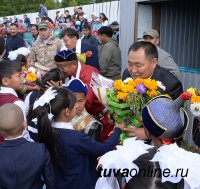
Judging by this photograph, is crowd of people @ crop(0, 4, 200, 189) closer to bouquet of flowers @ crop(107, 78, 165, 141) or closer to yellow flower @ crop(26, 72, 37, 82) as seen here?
bouquet of flowers @ crop(107, 78, 165, 141)

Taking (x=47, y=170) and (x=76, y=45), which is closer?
(x=47, y=170)

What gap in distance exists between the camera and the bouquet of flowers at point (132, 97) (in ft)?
8.54

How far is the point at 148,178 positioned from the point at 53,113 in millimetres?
1221

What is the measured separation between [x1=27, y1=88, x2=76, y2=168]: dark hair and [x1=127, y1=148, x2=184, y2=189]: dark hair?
3.43ft

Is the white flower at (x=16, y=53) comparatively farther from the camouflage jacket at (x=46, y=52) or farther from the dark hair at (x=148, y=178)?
the dark hair at (x=148, y=178)

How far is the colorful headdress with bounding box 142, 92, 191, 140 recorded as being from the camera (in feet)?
7.00

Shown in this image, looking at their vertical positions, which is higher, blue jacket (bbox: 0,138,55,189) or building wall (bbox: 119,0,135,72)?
building wall (bbox: 119,0,135,72)

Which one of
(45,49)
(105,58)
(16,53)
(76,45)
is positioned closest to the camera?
(16,53)

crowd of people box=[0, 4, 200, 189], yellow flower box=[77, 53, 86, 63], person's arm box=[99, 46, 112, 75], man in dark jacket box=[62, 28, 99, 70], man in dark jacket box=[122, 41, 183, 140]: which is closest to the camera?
crowd of people box=[0, 4, 200, 189]

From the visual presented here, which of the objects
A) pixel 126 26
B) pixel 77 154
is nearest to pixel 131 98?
pixel 77 154

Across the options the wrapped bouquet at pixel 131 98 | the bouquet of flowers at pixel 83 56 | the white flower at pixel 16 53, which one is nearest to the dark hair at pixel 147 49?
the wrapped bouquet at pixel 131 98

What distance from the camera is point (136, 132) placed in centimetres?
268

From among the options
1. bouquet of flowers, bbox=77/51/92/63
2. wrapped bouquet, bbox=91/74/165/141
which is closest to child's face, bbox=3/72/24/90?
wrapped bouquet, bbox=91/74/165/141

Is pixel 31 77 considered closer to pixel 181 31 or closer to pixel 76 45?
pixel 76 45
